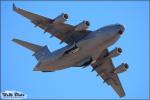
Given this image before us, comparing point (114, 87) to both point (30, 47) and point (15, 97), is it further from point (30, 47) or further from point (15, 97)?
point (15, 97)

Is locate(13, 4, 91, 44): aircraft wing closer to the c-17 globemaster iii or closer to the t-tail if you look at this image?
the c-17 globemaster iii

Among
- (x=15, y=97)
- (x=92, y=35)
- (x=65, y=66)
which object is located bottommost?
(x=15, y=97)

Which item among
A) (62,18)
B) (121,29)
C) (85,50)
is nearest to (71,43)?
(85,50)

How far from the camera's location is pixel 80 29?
36281 mm

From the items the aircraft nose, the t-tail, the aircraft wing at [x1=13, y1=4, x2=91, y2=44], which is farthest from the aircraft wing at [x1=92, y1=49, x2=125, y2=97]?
the aircraft nose

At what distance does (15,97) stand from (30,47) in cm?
806

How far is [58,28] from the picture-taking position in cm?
3750

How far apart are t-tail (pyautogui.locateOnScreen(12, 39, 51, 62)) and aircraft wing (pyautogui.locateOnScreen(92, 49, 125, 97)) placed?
5.61 m

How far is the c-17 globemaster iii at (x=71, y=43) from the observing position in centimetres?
3534

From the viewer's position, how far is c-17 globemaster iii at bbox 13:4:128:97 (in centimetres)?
3534

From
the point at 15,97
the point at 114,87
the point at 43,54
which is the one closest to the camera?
the point at 15,97

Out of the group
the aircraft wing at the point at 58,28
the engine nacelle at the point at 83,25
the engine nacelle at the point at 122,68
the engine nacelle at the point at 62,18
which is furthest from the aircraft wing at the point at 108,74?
the engine nacelle at the point at 62,18

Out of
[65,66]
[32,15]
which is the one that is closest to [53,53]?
[65,66]

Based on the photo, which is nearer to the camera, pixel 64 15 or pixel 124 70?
pixel 64 15
